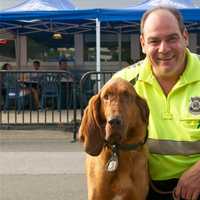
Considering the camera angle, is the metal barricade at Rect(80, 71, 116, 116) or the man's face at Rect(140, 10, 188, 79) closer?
the man's face at Rect(140, 10, 188, 79)

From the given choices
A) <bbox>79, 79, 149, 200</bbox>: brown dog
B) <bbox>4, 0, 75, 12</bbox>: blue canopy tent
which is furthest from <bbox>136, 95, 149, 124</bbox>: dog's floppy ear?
<bbox>4, 0, 75, 12</bbox>: blue canopy tent

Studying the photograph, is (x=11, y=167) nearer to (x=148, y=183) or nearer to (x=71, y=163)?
(x=71, y=163)

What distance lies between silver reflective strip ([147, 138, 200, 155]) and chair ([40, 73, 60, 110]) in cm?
877

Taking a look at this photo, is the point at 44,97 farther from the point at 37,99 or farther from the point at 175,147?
the point at 175,147

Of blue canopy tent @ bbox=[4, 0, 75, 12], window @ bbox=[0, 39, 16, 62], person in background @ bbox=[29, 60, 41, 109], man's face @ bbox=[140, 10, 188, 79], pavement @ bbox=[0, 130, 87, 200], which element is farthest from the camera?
window @ bbox=[0, 39, 16, 62]

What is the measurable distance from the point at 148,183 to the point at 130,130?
35cm

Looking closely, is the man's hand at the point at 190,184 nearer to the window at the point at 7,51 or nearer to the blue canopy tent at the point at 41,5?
the blue canopy tent at the point at 41,5

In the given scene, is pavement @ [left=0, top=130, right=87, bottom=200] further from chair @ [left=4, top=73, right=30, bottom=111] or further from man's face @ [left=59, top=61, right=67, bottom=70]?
man's face @ [left=59, top=61, right=67, bottom=70]

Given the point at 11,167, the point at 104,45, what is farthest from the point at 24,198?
the point at 104,45

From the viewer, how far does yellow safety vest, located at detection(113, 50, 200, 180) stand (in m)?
3.03

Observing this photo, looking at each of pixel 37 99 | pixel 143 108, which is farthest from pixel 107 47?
pixel 143 108

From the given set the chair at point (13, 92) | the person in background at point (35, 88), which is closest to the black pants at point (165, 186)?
the person in background at point (35, 88)

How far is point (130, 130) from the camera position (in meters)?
2.84

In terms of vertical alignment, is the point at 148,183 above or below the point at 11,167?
above
